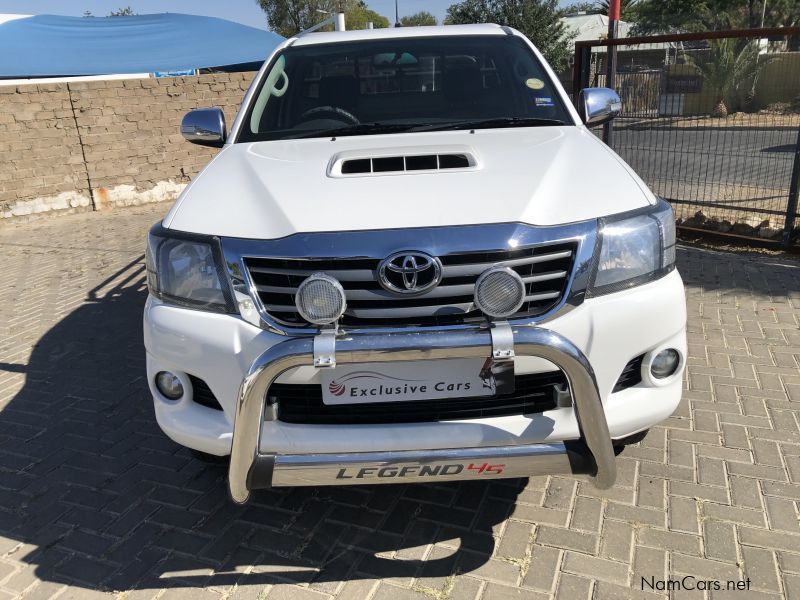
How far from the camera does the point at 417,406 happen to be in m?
2.30

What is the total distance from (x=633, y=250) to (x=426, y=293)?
763mm

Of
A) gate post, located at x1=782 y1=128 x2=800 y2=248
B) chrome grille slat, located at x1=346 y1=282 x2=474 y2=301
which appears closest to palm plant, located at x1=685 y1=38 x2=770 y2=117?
gate post, located at x1=782 y1=128 x2=800 y2=248

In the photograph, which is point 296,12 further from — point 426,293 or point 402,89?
point 426,293

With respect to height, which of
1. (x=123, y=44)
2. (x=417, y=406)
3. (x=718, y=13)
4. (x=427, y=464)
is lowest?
(x=427, y=464)

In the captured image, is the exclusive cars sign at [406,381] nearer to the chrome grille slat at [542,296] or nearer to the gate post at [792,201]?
the chrome grille slat at [542,296]

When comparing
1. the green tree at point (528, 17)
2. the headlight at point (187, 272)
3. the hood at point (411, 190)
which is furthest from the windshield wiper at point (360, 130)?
the green tree at point (528, 17)

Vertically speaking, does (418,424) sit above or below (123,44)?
→ below

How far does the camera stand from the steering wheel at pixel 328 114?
360cm

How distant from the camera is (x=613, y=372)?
7.63ft

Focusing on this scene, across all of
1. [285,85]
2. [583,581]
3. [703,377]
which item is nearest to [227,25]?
[285,85]

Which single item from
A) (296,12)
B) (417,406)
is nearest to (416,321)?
(417,406)

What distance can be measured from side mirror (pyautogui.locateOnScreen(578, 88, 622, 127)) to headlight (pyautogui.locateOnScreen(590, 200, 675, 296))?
1.40 metres

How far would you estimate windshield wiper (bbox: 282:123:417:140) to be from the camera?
11.1 ft

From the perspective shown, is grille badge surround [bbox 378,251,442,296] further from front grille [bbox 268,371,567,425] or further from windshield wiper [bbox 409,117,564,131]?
windshield wiper [bbox 409,117,564,131]
